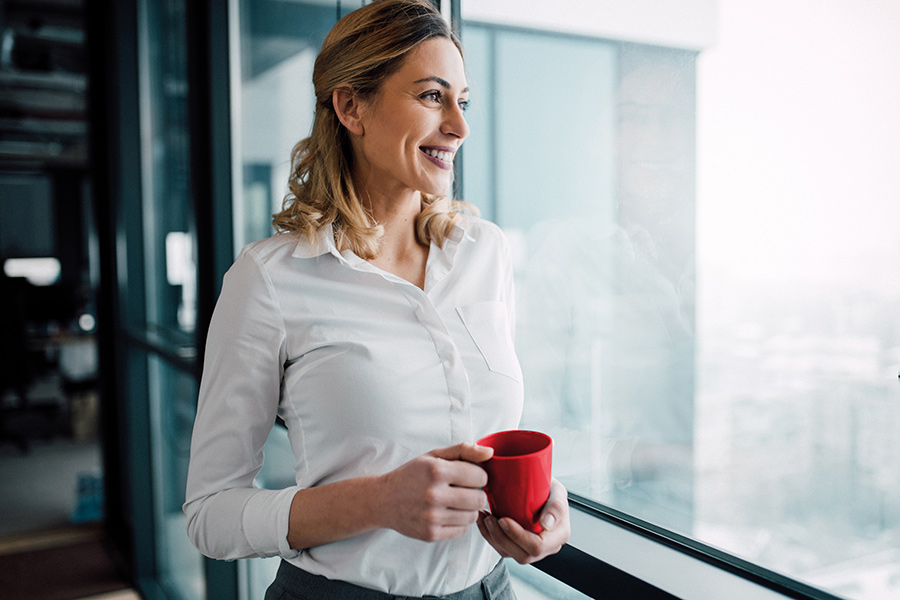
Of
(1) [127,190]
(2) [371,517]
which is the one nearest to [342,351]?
(2) [371,517]

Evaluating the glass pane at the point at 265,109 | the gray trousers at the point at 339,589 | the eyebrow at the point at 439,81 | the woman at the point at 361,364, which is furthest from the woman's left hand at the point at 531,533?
the glass pane at the point at 265,109

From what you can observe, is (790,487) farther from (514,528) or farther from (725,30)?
(725,30)

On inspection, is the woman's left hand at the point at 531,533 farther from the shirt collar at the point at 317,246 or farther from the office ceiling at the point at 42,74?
the office ceiling at the point at 42,74

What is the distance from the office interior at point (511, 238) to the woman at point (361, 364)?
0.21 metres

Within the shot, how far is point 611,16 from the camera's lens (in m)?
1.09

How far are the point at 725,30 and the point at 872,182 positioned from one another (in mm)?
300

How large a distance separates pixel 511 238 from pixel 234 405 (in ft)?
2.14

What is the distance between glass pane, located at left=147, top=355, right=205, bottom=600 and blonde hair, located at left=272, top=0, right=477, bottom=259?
1.82 m

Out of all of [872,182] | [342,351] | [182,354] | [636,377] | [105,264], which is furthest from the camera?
[105,264]

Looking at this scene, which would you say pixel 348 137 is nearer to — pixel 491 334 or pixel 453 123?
pixel 453 123

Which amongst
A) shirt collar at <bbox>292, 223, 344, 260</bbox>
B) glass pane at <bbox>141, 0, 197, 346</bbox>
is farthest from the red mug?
glass pane at <bbox>141, 0, 197, 346</bbox>

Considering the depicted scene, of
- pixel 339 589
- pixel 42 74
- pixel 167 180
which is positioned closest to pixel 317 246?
pixel 339 589

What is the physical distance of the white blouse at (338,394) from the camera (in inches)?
38.7

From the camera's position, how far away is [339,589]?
1005 millimetres
